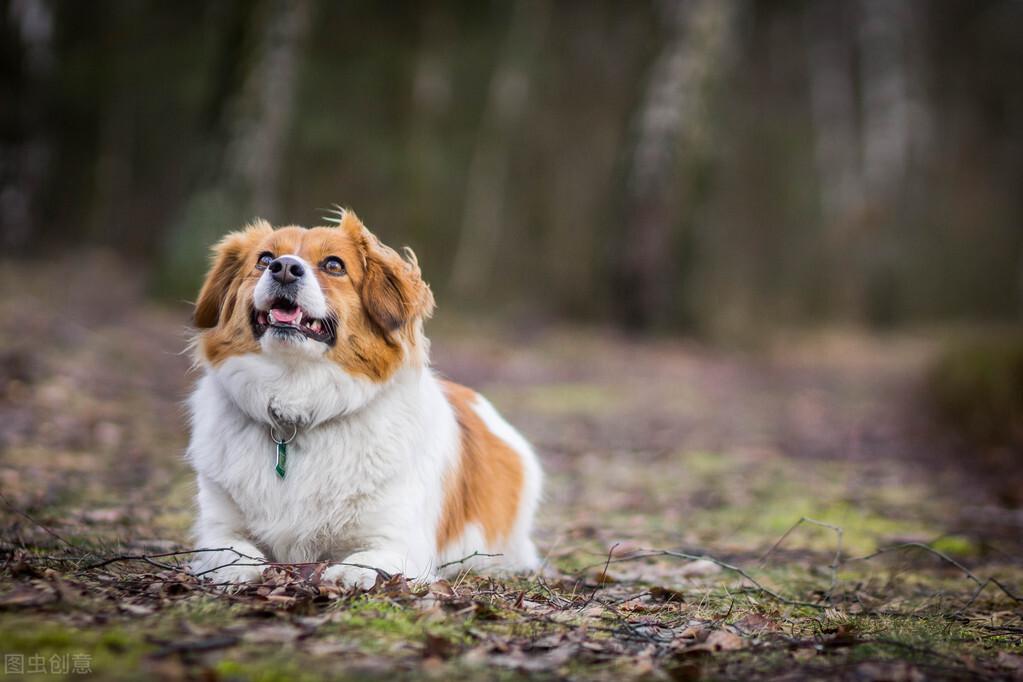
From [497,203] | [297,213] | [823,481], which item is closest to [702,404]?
[823,481]

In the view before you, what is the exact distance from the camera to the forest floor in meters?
2.71

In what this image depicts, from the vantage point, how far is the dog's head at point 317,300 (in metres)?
3.61

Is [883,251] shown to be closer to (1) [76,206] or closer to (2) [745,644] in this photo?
(1) [76,206]

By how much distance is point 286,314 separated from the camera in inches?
142

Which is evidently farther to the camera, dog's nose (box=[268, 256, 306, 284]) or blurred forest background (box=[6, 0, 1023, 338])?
blurred forest background (box=[6, 0, 1023, 338])

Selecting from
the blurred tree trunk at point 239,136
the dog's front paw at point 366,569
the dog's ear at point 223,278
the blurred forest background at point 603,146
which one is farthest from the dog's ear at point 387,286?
the blurred forest background at point 603,146

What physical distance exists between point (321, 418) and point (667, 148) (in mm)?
11156

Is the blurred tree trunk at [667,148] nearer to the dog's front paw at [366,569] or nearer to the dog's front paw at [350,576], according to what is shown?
the dog's front paw at [366,569]

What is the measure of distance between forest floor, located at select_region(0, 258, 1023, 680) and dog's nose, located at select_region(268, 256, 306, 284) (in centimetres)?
114

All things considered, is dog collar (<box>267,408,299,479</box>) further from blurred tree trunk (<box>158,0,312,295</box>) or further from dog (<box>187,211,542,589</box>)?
blurred tree trunk (<box>158,0,312,295</box>)

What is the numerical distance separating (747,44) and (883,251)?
6.48 meters

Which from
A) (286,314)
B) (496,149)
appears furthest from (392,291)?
(496,149)

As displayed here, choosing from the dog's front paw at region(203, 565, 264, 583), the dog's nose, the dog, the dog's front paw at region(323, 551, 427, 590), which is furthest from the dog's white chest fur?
the dog's nose

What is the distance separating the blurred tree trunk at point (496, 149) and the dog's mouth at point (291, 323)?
13771mm
